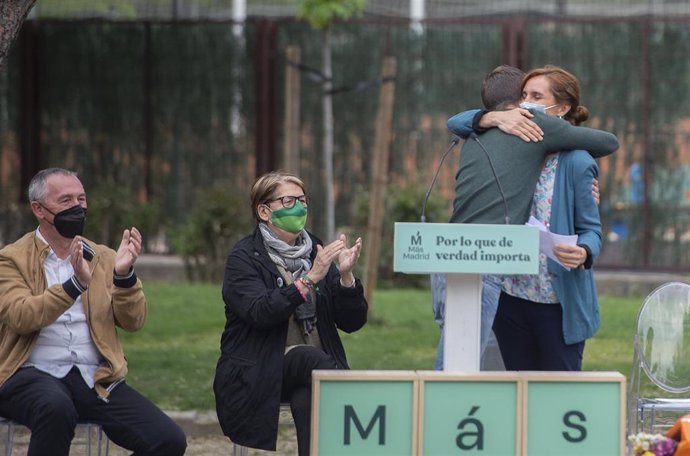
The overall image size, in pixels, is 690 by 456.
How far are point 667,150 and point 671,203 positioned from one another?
0.47 metres

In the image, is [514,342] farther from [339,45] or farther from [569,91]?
[339,45]

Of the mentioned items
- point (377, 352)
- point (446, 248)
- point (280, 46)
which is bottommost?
point (377, 352)

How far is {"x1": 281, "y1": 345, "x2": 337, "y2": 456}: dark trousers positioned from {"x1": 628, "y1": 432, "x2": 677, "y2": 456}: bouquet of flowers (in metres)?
1.20

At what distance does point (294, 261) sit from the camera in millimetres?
5344

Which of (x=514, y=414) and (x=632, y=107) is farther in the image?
(x=632, y=107)

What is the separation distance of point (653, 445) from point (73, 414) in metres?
2.11

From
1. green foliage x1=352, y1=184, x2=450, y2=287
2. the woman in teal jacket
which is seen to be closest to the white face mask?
the woman in teal jacket

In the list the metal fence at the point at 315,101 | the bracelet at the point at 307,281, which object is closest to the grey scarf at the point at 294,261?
the bracelet at the point at 307,281

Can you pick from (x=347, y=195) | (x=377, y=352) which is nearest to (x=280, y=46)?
(x=347, y=195)

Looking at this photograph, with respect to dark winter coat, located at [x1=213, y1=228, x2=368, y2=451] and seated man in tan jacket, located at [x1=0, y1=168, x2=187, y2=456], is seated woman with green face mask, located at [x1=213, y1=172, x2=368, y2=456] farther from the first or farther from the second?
seated man in tan jacket, located at [x1=0, y1=168, x2=187, y2=456]

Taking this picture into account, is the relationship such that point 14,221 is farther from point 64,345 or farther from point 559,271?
point 559,271

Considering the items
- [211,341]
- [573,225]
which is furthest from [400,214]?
[573,225]

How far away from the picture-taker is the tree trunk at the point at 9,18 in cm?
555

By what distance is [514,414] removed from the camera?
185 inches
